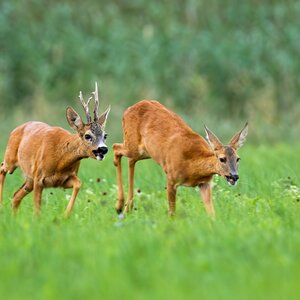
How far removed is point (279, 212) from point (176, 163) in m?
1.86

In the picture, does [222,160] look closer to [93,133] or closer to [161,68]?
[93,133]

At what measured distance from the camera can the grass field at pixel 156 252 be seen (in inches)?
218

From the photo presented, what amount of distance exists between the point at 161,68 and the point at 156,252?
72.7 ft

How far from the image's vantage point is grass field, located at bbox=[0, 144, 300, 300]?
5.55 metres

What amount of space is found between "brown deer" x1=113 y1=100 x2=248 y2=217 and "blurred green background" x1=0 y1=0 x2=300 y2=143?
13916 millimetres

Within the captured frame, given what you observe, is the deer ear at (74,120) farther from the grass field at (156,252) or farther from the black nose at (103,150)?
the grass field at (156,252)

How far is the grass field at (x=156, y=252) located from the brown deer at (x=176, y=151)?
0.27 m

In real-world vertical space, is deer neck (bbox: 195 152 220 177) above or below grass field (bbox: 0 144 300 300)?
above

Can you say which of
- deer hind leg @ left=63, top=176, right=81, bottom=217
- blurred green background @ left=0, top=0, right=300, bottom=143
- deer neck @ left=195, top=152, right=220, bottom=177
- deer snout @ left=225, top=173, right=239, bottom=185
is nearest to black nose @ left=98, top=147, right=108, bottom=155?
deer hind leg @ left=63, top=176, right=81, bottom=217

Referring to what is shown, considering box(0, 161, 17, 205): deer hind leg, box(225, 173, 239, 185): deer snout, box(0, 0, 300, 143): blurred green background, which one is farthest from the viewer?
box(0, 0, 300, 143): blurred green background

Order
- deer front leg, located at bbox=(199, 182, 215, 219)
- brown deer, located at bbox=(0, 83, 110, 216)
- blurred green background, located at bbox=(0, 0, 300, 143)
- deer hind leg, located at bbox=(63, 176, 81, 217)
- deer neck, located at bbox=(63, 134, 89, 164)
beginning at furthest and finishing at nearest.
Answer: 1. blurred green background, located at bbox=(0, 0, 300, 143)
2. deer neck, located at bbox=(63, 134, 89, 164)
3. brown deer, located at bbox=(0, 83, 110, 216)
4. deer hind leg, located at bbox=(63, 176, 81, 217)
5. deer front leg, located at bbox=(199, 182, 215, 219)

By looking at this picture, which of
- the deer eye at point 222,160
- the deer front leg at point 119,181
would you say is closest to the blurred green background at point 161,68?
the deer front leg at point 119,181

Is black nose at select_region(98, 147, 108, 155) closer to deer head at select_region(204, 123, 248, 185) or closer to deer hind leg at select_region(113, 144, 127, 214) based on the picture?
deer hind leg at select_region(113, 144, 127, 214)

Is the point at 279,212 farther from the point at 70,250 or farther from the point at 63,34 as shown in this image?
the point at 63,34
